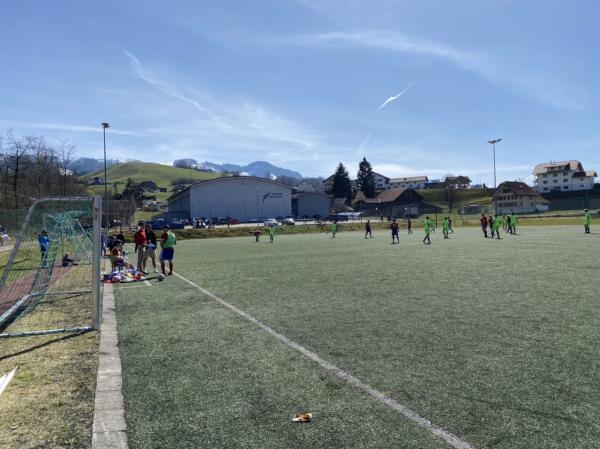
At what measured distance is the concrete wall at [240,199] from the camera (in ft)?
275

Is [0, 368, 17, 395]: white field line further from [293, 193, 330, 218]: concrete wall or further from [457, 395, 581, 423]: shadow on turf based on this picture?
[293, 193, 330, 218]: concrete wall

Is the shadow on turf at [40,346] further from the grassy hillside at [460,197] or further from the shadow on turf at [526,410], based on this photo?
the grassy hillside at [460,197]

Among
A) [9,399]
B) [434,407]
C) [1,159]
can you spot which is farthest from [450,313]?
[1,159]

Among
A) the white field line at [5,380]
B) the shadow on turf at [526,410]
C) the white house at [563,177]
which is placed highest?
the white house at [563,177]

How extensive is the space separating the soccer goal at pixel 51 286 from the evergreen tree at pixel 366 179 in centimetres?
11206

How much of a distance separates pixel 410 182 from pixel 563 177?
59526 mm

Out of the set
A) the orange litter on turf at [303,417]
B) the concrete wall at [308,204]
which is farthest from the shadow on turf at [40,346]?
the concrete wall at [308,204]

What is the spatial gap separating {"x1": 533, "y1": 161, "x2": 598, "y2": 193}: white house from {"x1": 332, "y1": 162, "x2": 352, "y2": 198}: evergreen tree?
55441 millimetres

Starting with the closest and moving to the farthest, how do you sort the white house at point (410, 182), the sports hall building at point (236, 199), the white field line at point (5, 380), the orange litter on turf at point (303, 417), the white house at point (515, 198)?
the orange litter on turf at point (303, 417)
the white field line at point (5, 380)
the sports hall building at point (236, 199)
the white house at point (515, 198)
the white house at point (410, 182)

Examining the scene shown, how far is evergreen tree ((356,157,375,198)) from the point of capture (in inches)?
5015

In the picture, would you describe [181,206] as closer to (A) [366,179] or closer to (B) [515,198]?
(A) [366,179]

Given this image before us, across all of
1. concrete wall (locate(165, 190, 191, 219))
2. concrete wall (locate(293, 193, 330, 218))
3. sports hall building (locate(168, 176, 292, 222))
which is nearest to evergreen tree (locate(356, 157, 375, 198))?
concrete wall (locate(293, 193, 330, 218))

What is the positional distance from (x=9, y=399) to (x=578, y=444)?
218 inches

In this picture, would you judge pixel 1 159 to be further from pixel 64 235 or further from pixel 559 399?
pixel 559 399
